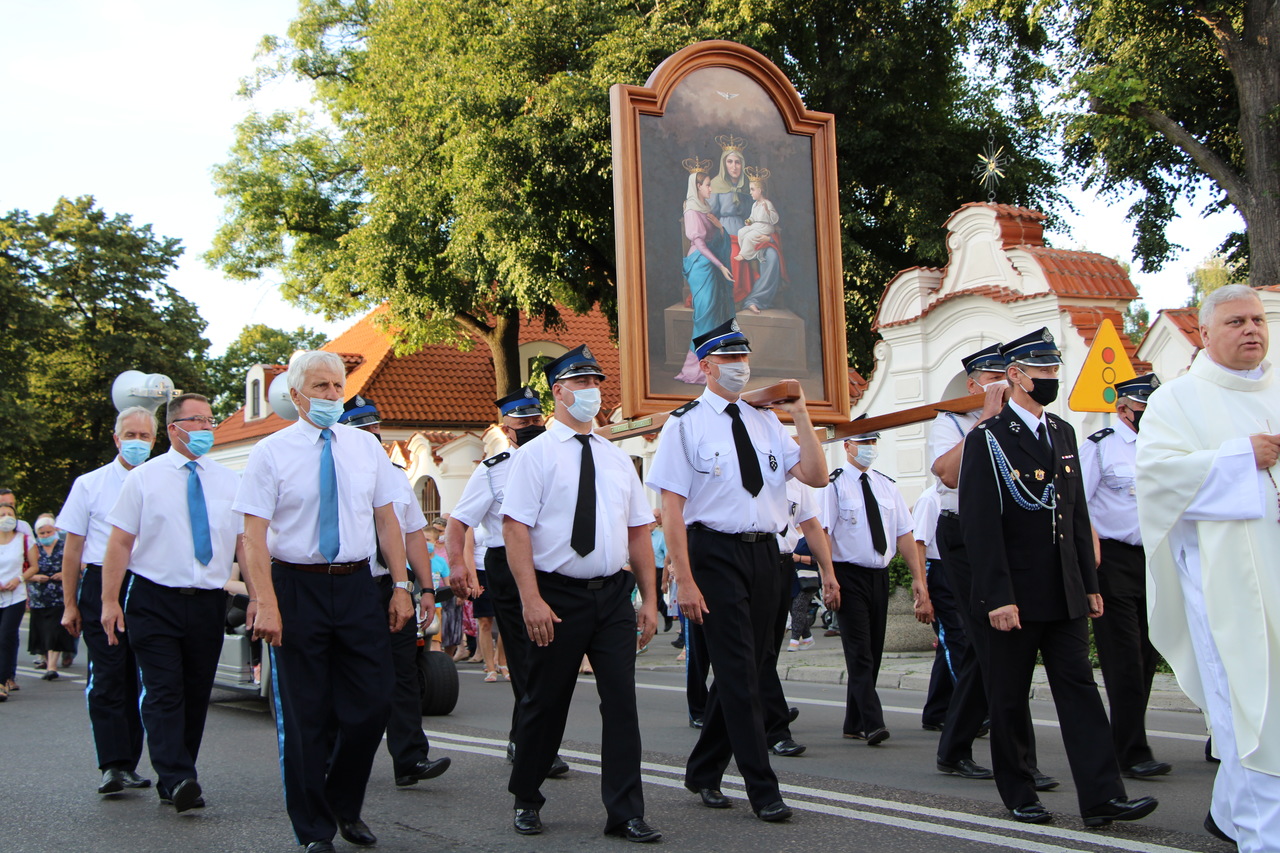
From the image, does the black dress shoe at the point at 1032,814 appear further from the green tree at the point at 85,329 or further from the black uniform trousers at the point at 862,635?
the green tree at the point at 85,329

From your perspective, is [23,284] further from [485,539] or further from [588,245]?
[485,539]

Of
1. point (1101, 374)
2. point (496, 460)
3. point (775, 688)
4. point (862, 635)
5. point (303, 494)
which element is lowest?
point (775, 688)

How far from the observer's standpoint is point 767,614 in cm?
609

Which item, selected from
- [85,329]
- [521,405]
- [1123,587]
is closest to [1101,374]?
[1123,587]

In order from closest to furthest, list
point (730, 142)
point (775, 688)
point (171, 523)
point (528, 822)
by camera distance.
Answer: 1. point (528, 822)
2. point (171, 523)
3. point (775, 688)
4. point (730, 142)

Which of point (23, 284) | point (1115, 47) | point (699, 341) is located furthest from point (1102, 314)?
point (23, 284)

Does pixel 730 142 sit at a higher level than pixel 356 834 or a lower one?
higher

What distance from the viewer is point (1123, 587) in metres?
7.23

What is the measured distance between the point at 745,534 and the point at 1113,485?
103 inches

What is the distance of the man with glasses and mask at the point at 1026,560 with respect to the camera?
18.5 feet

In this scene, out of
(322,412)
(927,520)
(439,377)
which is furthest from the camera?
(439,377)

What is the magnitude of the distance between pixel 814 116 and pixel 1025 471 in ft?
30.3

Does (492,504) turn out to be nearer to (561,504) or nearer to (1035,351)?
(561,504)

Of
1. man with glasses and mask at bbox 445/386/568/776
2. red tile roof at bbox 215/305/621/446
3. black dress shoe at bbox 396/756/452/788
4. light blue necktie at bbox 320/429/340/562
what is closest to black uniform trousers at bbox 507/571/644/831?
light blue necktie at bbox 320/429/340/562
